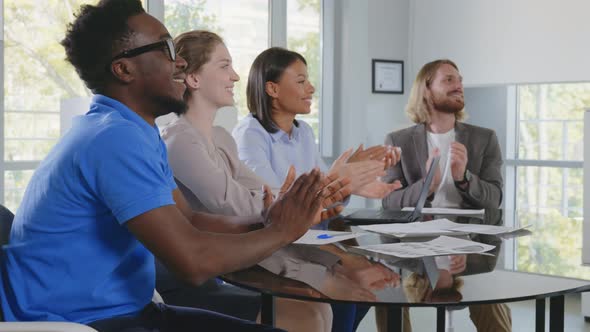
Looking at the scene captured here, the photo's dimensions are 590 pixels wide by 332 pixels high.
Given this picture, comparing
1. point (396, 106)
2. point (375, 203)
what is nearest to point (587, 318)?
point (375, 203)

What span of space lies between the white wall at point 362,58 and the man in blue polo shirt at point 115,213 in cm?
416

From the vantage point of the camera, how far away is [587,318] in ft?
13.7

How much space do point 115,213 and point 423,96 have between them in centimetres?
264

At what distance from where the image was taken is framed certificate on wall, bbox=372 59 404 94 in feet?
18.8

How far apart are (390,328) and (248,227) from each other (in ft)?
1.96

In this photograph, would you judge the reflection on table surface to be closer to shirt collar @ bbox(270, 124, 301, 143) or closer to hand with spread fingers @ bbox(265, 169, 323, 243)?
hand with spread fingers @ bbox(265, 169, 323, 243)

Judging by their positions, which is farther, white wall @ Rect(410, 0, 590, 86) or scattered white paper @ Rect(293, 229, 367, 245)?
white wall @ Rect(410, 0, 590, 86)

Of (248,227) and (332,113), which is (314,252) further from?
(332,113)

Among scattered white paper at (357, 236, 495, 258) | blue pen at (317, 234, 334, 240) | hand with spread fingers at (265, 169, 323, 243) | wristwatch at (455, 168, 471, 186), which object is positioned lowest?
blue pen at (317, 234, 334, 240)

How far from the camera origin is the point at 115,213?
140cm

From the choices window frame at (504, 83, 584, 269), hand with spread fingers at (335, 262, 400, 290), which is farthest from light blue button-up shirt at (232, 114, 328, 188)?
window frame at (504, 83, 584, 269)

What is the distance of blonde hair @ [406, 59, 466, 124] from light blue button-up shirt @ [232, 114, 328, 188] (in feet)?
2.28

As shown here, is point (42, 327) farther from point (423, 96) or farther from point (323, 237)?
point (423, 96)

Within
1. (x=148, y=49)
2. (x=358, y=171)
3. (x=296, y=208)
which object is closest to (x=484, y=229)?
(x=358, y=171)
